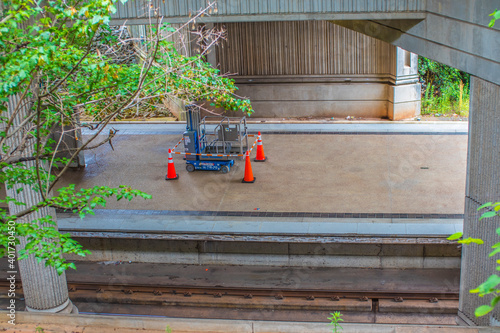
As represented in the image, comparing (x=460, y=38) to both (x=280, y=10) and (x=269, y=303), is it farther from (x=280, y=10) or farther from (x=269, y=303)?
(x=269, y=303)

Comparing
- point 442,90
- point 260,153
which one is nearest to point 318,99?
point 442,90

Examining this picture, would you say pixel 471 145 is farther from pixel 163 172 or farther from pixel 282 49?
pixel 282 49

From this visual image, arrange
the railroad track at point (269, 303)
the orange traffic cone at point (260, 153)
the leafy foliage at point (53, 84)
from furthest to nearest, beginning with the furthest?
the orange traffic cone at point (260, 153), the railroad track at point (269, 303), the leafy foliage at point (53, 84)

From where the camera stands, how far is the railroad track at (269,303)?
1014 centimetres

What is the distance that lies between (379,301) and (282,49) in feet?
37.3

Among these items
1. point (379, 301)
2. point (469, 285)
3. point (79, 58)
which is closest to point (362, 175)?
point (379, 301)

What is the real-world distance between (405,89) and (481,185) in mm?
11302

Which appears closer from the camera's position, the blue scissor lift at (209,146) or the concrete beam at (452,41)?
the concrete beam at (452,41)

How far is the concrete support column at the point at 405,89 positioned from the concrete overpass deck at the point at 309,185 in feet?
2.28

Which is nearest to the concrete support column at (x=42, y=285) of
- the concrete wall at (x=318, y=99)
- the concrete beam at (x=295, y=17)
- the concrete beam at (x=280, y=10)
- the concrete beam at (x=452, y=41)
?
the concrete beam at (x=295, y=17)

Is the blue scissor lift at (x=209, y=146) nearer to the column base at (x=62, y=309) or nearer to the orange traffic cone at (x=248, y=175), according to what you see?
the orange traffic cone at (x=248, y=175)

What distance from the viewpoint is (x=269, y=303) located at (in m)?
10.5

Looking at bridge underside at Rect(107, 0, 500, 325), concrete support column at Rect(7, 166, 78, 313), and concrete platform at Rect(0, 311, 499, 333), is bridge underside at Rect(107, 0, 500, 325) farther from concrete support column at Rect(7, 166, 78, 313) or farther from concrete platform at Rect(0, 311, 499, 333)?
concrete support column at Rect(7, 166, 78, 313)

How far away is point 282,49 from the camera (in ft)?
64.2
